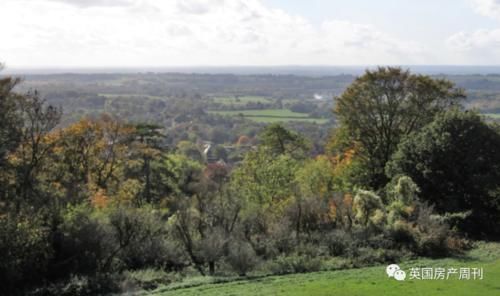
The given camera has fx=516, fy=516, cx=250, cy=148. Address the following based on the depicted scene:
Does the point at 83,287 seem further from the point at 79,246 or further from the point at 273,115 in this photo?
the point at 273,115

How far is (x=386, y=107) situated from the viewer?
112 feet

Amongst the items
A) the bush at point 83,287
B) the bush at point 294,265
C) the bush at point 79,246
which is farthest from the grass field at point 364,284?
the bush at point 79,246

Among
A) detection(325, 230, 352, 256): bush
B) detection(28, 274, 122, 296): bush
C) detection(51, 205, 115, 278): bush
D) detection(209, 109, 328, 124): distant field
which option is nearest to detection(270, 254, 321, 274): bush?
detection(325, 230, 352, 256): bush

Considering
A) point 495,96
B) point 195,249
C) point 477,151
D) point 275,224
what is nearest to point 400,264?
point 275,224

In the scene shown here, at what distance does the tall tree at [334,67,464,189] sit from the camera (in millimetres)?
33812

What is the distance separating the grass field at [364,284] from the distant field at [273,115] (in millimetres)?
107238

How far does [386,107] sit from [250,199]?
36.0 ft

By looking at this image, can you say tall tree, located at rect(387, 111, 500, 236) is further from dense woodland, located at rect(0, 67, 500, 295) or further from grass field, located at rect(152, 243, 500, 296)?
grass field, located at rect(152, 243, 500, 296)

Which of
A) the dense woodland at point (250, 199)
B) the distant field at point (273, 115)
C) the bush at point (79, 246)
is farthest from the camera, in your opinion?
the distant field at point (273, 115)

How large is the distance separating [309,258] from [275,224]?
109 inches

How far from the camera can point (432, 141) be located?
2861 cm

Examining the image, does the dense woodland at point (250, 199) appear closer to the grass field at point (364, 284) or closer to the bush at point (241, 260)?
the bush at point (241, 260)

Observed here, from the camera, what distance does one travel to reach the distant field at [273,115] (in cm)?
13538

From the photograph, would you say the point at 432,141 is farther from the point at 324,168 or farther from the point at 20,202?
the point at 20,202
